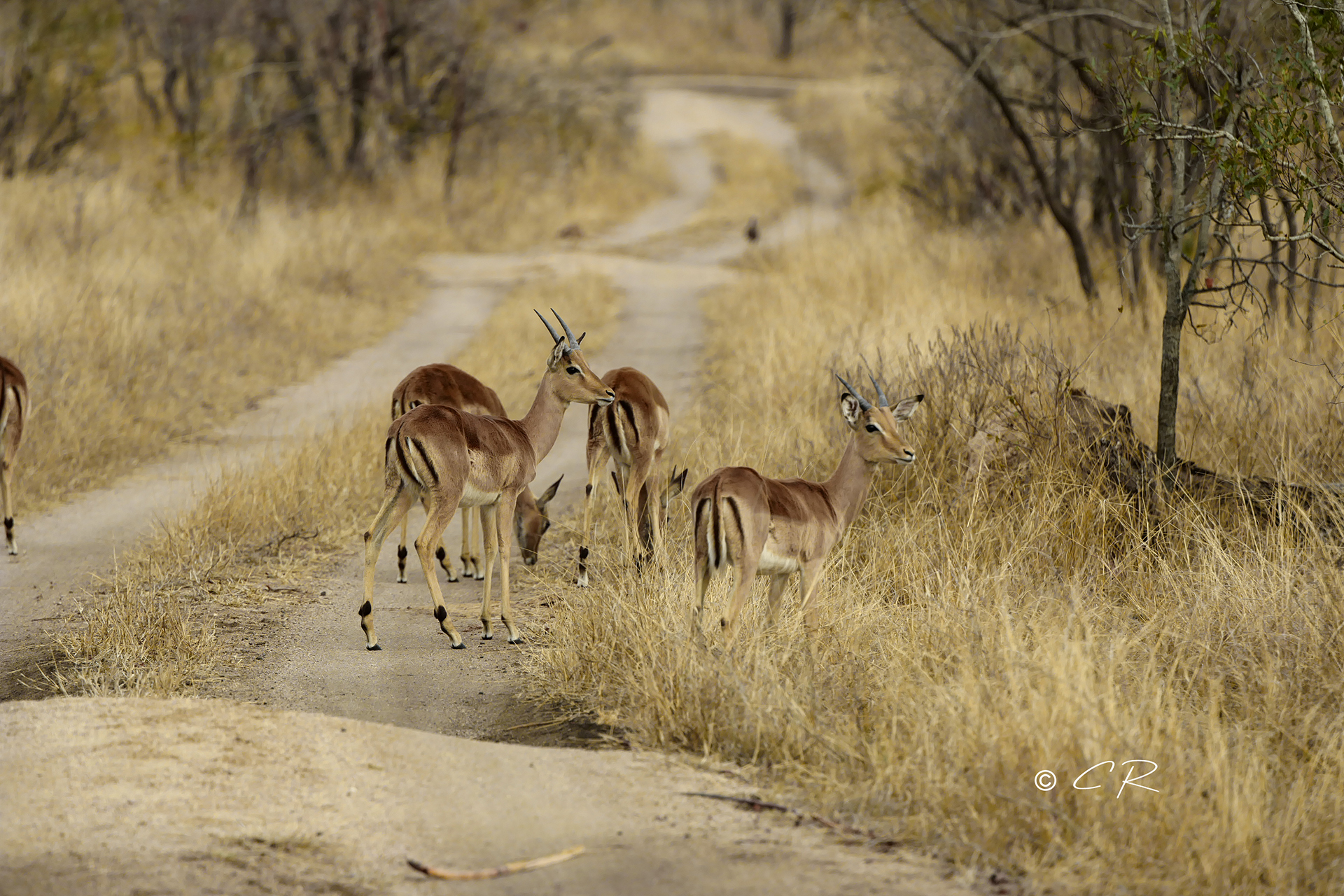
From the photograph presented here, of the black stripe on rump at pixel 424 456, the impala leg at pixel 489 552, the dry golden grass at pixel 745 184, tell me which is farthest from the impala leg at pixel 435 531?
the dry golden grass at pixel 745 184

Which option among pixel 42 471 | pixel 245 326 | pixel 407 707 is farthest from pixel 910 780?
pixel 245 326

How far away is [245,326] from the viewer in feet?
51.0

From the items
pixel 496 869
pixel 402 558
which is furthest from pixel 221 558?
pixel 496 869

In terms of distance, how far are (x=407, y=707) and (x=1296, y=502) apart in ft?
16.5

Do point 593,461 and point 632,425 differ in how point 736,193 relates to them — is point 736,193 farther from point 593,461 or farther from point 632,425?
point 632,425

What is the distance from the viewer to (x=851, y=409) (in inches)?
248

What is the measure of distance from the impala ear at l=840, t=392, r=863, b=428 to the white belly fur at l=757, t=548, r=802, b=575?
0.84 m

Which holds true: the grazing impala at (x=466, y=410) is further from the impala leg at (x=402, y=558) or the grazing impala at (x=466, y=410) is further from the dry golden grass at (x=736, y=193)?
the dry golden grass at (x=736, y=193)

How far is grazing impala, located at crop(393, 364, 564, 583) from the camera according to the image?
7.91m

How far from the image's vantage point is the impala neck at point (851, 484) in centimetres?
633

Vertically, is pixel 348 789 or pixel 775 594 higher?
pixel 775 594

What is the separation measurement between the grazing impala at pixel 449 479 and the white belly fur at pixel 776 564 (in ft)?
5.07

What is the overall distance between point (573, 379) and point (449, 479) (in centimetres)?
132

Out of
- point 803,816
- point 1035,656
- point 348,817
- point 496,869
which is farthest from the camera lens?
point 1035,656
